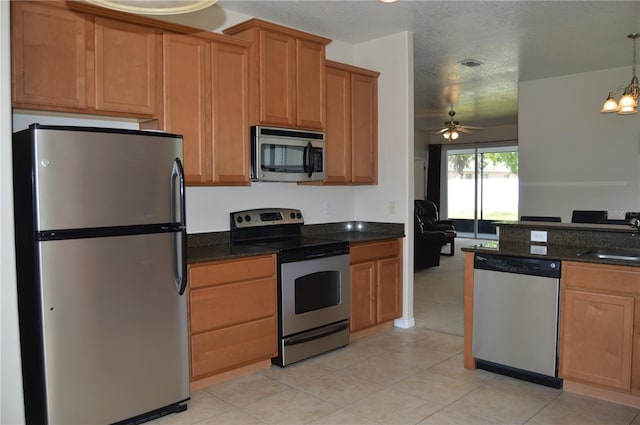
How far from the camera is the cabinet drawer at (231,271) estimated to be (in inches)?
118

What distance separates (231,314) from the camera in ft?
10.5

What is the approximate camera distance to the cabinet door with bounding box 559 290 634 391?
2797 mm

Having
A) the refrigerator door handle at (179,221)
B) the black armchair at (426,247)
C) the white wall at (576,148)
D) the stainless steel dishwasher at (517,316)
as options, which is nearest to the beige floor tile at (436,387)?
the stainless steel dishwasher at (517,316)

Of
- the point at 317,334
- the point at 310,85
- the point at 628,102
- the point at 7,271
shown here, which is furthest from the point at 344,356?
the point at 628,102

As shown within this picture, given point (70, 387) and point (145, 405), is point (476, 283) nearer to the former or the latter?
point (145, 405)

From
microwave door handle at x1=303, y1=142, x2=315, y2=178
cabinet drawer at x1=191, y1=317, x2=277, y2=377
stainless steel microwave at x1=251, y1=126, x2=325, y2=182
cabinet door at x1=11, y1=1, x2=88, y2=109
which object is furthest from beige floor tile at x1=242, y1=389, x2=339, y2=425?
cabinet door at x1=11, y1=1, x2=88, y2=109

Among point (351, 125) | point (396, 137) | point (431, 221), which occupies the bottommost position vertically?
point (431, 221)

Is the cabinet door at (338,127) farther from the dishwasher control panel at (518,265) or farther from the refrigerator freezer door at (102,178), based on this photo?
the refrigerator freezer door at (102,178)

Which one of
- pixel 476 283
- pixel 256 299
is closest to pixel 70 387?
pixel 256 299

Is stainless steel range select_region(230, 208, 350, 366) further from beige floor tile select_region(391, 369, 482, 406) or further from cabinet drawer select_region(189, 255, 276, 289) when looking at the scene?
beige floor tile select_region(391, 369, 482, 406)

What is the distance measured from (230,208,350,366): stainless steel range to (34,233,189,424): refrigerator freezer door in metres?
0.86

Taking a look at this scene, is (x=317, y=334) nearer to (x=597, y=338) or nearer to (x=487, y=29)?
(x=597, y=338)

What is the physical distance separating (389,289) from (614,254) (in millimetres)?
1844

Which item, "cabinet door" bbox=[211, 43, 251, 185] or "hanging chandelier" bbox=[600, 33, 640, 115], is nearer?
"cabinet door" bbox=[211, 43, 251, 185]
